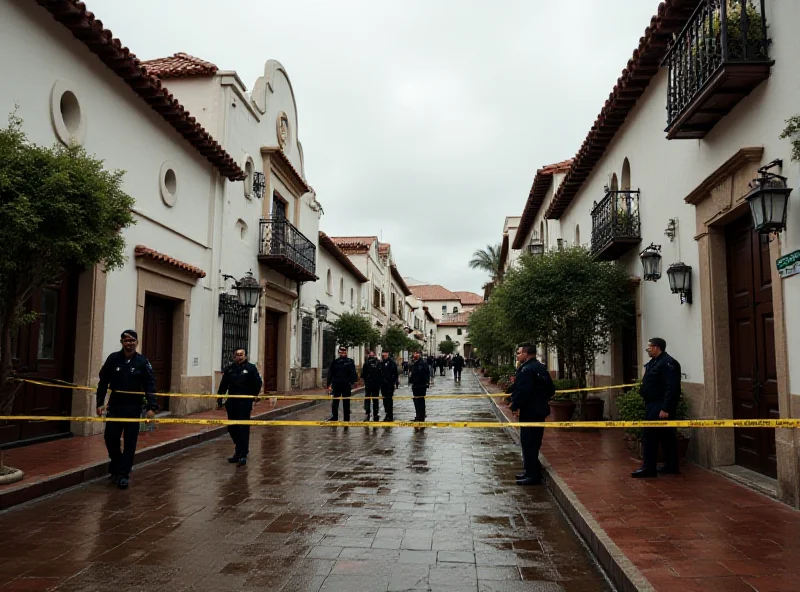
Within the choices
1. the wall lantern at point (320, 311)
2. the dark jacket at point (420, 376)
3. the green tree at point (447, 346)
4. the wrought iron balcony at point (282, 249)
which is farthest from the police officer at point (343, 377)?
the green tree at point (447, 346)

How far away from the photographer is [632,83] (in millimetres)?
10516

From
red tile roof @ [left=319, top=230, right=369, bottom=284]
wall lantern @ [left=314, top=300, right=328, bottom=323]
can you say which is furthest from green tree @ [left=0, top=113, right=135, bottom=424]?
red tile roof @ [left=319, top=230, right=369, bottom=284]

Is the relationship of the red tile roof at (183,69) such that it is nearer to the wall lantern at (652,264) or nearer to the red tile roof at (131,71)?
the red tile roof at (131,71)

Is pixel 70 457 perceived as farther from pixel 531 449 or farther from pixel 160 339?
pixel 531 449

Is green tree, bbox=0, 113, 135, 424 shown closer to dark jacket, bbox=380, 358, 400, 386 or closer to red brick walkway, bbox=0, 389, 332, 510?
red brick walkway, bbox=0, 389, 332, 510

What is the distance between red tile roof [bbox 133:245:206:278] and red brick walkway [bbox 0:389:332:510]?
10.1 ft

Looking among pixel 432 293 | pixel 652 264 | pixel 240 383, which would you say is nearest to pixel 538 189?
pixel 652 264

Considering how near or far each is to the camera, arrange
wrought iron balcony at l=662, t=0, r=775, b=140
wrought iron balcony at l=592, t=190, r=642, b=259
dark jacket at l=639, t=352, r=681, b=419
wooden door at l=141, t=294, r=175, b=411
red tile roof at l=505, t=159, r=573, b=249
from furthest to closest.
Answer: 1. red tile roof at l=505, t=159, r=573, b=249
2. wooden door at l=141, t=294, r=175, b=411
3. wrought iron balcony at l=592, t=190, r=642, b=259
4. dark jacket at l=639, t=352, r=681, b=419
5. wrought iron balcony at l=662, t=0, r=775, b=140

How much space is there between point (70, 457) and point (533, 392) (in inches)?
231

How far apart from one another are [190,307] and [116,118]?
455cm

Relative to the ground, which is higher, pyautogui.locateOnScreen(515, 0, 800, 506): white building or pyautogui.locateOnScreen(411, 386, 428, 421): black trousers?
pyautogui.locateOnScreen(515, 0, 800, 506): white building

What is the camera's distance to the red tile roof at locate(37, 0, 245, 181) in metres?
9.23

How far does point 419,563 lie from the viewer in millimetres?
4719

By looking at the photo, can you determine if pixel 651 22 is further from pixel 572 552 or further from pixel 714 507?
pixel 572 552
